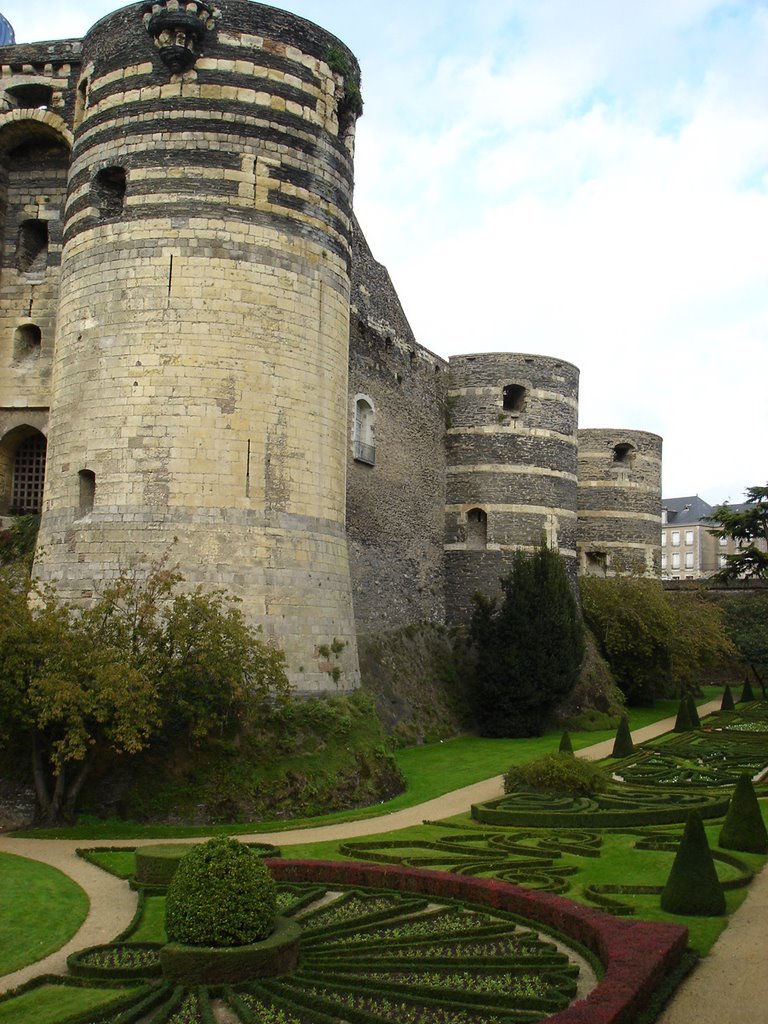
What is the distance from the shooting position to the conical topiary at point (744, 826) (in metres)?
13.2

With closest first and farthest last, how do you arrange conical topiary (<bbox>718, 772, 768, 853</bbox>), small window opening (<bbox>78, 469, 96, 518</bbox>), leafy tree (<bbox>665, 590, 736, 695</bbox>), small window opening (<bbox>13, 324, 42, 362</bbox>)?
conical topiary (<bbox>718, 772, 768, 853</bbox>) → small window opening (<bbox>78, 469, 96, 518</bbox>) → small window opening (<bbox>13, 324, 42, 362</bbox>) → leafy tree (<bbox>665, 590, 736, 695</bbox>)

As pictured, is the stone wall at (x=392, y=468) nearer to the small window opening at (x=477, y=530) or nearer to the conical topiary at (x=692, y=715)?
the small window opening at (x=477, y=530)

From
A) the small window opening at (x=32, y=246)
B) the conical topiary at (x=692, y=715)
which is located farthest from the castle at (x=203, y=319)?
the conical topiary at (x=692, y=715)

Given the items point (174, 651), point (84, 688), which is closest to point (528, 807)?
point (174, 651)

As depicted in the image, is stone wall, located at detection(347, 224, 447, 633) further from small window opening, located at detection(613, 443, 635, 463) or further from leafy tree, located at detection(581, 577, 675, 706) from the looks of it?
small window opening, located at detection(613, 443, 635, 463)

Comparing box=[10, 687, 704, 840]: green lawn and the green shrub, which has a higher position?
the green shrub

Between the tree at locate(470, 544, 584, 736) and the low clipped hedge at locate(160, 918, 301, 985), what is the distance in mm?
20241

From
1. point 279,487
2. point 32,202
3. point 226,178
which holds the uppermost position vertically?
point 32,202

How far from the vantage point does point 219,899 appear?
9.02 meters

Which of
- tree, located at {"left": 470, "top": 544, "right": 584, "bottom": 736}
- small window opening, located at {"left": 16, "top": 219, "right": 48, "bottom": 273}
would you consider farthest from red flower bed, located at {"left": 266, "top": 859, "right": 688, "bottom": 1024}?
tree, located at {"left": 470, "top": 544, "right": 584, "bottom": 736}

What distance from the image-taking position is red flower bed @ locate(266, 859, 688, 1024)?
7555 millimetres

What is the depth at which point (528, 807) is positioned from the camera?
1658cm

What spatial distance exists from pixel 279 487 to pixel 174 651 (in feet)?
11.7

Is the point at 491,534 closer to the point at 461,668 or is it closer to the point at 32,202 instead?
the point at 461,668
